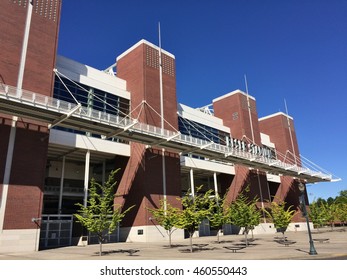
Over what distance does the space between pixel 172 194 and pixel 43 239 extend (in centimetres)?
1537

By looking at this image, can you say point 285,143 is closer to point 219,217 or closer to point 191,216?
point 219,217

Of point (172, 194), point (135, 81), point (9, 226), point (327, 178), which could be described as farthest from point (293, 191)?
point (9, 226)

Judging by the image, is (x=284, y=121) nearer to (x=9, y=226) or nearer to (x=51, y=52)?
(x=51, y=52)

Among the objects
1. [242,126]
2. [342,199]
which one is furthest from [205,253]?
[342,199]

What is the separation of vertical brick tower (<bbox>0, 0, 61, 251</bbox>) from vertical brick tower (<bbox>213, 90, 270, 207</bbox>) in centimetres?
3338

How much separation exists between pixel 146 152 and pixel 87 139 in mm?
7030

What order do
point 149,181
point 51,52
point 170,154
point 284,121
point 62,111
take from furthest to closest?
point 284,121 < point 170,154 < point 149,181 < point 51,52 < point 62,111

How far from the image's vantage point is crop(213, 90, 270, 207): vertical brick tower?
168 feet

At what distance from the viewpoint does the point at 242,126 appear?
2167 inches

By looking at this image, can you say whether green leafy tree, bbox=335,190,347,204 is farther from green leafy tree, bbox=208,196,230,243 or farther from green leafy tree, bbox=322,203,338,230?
green leafy tree, bbox=208,196,230,243

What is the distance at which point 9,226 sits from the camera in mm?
23297

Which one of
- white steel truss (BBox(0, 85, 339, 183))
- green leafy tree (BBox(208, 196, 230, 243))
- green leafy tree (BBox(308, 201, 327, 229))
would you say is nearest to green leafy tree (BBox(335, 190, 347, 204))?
green leafy tree (BBox(308, 201, 327, 229))

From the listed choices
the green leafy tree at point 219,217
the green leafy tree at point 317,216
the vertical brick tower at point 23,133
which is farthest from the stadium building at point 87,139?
the green leafy tree at point 219,217

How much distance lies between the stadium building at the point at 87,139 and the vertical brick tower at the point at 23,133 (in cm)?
8
